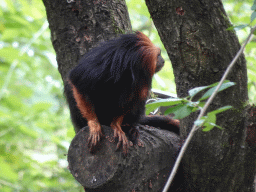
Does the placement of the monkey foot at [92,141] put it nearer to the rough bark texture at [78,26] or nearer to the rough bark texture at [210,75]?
the rough bark texture at [210,75]

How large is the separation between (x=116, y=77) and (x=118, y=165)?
59 cm

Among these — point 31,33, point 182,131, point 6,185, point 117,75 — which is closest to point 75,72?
point 117,75

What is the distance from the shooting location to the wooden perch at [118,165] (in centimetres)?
154

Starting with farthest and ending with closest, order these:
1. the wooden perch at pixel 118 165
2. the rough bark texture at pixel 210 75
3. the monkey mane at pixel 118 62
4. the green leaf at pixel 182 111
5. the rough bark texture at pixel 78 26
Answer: the rough bark texture at pixel 78 26, the monkey mane at pixel 118 62, the wooden perch at pixel 118 165, the rough bark texture at pixel 210 75, the green leaf at pixel 182 111

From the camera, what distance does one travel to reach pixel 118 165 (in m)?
1.54

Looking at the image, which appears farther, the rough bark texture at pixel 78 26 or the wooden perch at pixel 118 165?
the rough bark texture at pixel 78 26

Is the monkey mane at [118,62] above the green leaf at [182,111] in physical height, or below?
above

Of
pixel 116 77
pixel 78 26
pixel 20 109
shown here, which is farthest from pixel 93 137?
pixel 20 109

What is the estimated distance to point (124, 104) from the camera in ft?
6.47

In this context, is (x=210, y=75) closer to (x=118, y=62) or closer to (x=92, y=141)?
(x=118, y=62)

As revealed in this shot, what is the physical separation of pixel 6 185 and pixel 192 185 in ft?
6.09

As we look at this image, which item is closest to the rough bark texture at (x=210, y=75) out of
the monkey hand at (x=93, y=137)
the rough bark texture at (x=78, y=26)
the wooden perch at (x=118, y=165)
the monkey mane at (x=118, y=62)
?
the wooden perch at (x=118, y=165)

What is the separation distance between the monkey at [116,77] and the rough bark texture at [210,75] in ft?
1.35

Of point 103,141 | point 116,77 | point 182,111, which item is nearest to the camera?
point 182,111
